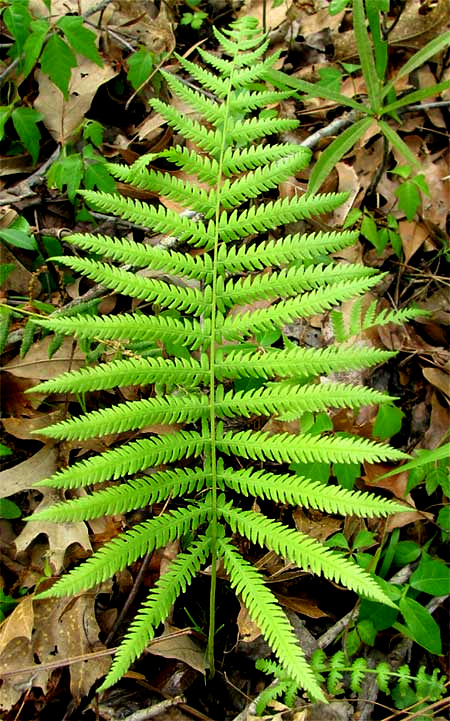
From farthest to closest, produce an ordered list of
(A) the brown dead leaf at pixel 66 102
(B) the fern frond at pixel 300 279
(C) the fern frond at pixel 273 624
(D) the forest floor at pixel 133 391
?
1. (A) the brown dead leaf at pixel 66 102
2. (D) the forest floor at pixel 133 391
3. (B) the fern frond at pixel 300 279
4. (C) the fern frond at pixel 273 624

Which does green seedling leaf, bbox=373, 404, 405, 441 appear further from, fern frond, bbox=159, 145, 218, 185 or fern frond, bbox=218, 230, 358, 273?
fern frond, bbox=159, 145, 218, 185

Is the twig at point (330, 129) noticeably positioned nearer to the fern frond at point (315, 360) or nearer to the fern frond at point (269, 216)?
the fern frond at point (269, 216)

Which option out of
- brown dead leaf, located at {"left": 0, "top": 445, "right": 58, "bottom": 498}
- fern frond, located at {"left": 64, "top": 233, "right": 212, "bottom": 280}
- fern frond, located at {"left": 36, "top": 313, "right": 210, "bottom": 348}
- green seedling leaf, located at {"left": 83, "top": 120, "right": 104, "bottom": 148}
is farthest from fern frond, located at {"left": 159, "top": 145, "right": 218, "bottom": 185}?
brown dead leaf, located at {"left": 0, "top": 445, "right": 58, "bottom": 498}

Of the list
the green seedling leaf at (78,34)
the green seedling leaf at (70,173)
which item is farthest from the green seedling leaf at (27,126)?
the green seedling leaf at (78,34)

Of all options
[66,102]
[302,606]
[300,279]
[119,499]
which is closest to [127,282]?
[300,279]

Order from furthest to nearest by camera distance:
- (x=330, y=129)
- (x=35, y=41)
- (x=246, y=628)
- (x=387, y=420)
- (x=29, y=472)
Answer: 1. (x=330, y=129)
2. (x=35, y=41)
3. (x=29, y=472)
4. (x=387, y=420)
5. (x=246, y=628)

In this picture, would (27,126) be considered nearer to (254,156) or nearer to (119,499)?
(254,156)
